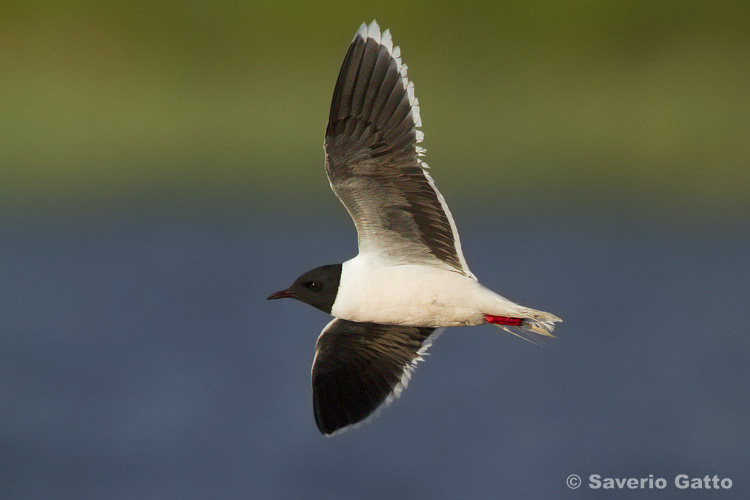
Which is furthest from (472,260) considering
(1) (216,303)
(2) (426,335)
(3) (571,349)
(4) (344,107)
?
(4) (344,107)

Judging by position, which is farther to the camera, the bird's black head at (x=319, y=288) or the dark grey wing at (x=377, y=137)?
the bird's black head at (x=319, y=288)

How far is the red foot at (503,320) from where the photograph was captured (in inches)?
279

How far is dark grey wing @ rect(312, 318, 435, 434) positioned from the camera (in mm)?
7855

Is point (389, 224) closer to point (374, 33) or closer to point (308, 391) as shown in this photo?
point (374, 33)

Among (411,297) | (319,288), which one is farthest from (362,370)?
(411,297)

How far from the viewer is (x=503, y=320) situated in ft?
23.3

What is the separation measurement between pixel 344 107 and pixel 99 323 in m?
8.43

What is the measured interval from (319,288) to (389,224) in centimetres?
58

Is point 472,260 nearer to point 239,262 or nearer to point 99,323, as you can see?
point 239,262

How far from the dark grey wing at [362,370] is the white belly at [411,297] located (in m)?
0.67
